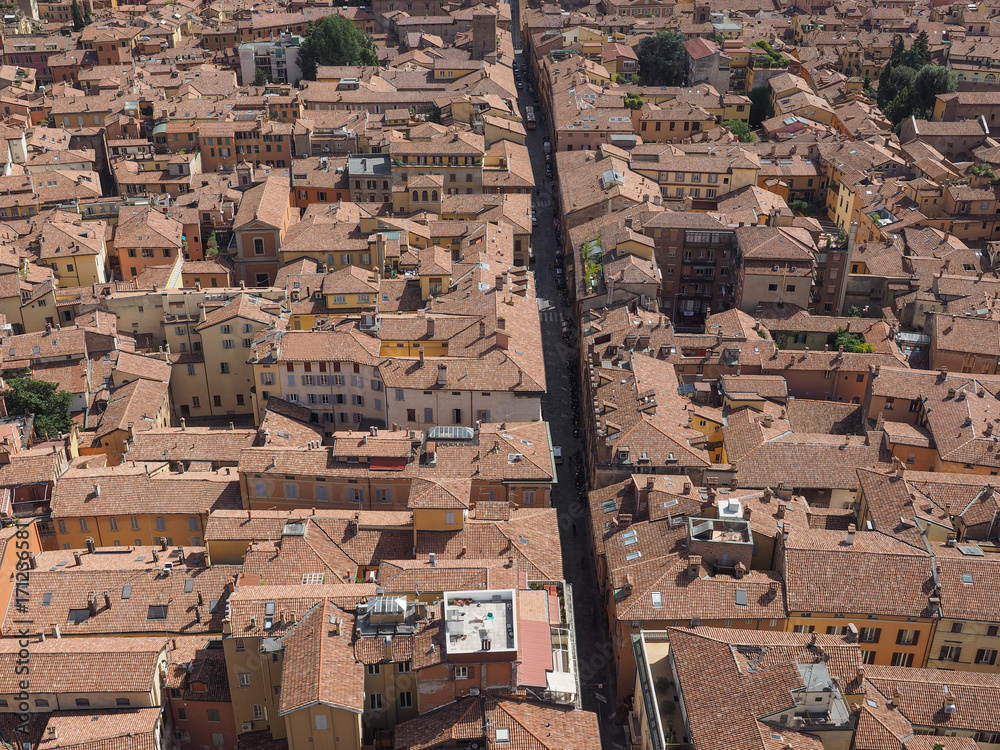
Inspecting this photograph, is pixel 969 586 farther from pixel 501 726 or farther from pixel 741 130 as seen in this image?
pixel 741 130

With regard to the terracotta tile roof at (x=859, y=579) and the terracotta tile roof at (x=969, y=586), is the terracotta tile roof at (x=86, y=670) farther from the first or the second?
the terracotta tile roof at (x=969, y=586)

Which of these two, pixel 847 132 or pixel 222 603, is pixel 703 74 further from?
pixel 222 603

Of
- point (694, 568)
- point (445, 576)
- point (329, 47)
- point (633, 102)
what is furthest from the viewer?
point (329, 47)

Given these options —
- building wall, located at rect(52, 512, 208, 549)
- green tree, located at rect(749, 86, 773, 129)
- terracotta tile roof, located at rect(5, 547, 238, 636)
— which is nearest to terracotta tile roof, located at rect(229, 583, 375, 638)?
terracotta tile roof, located at rect(5, 547, 238, 636)

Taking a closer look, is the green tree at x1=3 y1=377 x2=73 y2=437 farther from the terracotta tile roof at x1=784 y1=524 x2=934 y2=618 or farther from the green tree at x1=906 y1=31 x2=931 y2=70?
the green tree at x1=906 y1=31 x2=931 y2=70

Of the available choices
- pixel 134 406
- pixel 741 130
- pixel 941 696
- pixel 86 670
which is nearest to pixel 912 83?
pixel 741 130

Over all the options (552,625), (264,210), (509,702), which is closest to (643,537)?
(552,625)

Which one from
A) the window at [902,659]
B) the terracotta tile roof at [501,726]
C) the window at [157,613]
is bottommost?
the window at [902,659]

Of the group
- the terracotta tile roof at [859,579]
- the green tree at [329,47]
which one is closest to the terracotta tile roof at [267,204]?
the green tree at [329,47]
